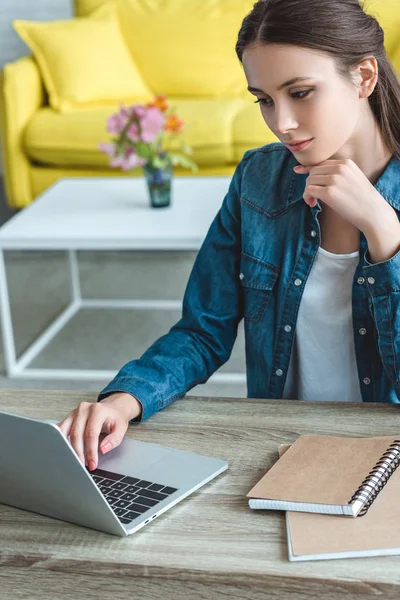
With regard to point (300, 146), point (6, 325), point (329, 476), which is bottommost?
point (6, 325)

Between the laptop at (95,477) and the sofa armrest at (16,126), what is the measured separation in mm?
3158

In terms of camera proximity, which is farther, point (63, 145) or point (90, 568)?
point (63, 145)

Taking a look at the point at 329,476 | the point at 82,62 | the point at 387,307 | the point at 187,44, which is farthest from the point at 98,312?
the point at 329,476

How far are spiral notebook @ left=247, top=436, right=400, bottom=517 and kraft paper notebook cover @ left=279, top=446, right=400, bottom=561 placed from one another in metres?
0.01

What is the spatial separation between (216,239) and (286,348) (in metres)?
0.20

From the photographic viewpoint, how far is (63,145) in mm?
3848

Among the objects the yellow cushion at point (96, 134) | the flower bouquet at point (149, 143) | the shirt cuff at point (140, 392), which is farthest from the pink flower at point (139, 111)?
the shirt cuff at point (140, 392)

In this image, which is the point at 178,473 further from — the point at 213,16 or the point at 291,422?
the point at 213,16

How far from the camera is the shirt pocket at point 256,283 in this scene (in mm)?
1262

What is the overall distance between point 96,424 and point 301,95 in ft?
1.56

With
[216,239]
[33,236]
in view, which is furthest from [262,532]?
[33,236]

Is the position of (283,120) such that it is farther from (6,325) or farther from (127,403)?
(6,325)

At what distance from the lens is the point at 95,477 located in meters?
0.90

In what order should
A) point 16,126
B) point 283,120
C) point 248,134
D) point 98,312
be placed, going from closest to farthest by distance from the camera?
point 283,120 → point 98,312 → point 248,134 → point 16,126
